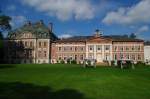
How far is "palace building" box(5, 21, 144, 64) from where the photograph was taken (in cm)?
8888

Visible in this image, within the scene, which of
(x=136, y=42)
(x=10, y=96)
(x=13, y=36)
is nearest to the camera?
(x=10, y=96)

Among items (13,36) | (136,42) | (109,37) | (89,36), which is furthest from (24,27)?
(136,42)

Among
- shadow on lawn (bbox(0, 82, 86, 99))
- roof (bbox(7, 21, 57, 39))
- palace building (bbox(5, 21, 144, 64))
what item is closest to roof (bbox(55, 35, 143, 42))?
palace building (bbox(5, 21, 144, 64))

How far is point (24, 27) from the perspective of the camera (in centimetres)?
9538

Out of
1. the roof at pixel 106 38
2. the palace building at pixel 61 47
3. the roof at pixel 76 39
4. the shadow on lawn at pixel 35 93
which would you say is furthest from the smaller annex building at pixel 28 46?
the shadow on lawn at pixel 35 93

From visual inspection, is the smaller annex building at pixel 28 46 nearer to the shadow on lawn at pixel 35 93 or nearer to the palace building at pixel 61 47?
the palace building at pixel 61 47

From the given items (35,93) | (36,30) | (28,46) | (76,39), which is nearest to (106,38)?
(76,39)

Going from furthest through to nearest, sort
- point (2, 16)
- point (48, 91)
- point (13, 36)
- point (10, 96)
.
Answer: point (13, 36)
point (2, 16)
point (48, 91)
point (10, 96)

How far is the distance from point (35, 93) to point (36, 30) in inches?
3053

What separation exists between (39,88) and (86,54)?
230 ft

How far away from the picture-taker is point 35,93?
1869 cm

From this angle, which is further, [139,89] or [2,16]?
[2,16]

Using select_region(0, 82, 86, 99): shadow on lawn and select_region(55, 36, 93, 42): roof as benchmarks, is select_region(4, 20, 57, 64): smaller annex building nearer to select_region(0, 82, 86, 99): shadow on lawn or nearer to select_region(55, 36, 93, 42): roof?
select_region(55, 36, 93, 42): roof

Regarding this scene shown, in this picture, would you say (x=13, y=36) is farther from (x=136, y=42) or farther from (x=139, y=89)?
(x=139, y=89)
